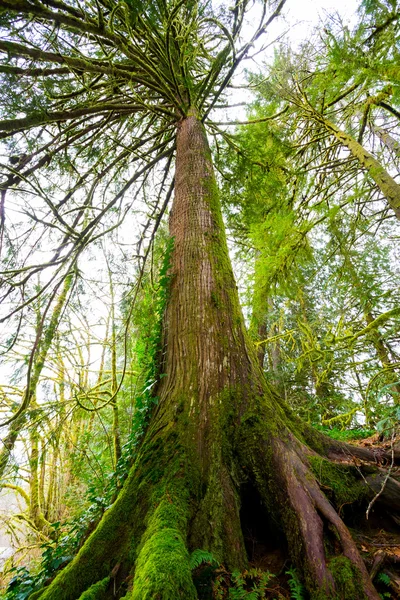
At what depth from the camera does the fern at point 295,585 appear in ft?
4.01

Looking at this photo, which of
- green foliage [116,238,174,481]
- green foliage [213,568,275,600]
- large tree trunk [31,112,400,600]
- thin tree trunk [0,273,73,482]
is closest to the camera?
green foliage [213,568,275,600]

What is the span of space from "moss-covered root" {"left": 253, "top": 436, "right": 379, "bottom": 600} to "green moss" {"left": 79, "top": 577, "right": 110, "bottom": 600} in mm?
825

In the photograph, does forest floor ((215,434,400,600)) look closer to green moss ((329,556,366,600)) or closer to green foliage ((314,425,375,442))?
green moss ((329,556,366,600))

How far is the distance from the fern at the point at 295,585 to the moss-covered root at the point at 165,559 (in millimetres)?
514

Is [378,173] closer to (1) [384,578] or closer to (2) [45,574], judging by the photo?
(1) [384,578]

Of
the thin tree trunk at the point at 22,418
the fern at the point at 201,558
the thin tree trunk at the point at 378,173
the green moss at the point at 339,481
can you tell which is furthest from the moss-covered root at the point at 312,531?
the thin tree trunk at the point at 378,173

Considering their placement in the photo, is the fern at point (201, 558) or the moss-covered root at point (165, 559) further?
the fern at point (201, 558)

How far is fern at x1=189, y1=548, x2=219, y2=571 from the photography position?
1.16 meters

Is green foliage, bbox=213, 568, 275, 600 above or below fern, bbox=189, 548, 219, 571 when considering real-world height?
below

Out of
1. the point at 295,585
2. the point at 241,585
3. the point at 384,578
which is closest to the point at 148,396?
the point at 241,585

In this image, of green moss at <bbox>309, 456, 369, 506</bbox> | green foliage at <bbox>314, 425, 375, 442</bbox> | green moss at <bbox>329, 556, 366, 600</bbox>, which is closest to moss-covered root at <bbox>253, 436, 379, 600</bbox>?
green moss at <bbox>329, 556, 366, 600</bbox>

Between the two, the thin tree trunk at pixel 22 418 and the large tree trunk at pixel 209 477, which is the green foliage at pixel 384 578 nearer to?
the large tree trunk at pixel 209 477

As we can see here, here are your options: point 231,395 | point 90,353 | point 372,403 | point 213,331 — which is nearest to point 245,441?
point 231,395

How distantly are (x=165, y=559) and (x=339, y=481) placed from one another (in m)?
1.21
